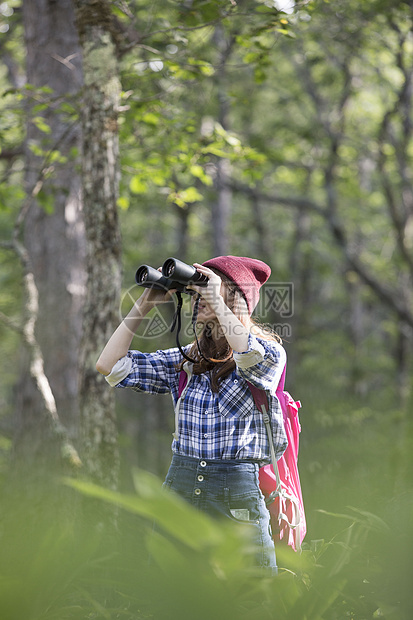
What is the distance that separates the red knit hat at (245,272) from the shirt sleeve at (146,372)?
17.7 inches

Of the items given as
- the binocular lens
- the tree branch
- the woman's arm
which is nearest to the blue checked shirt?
the woman's arm

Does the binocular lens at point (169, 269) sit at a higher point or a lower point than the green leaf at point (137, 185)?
higher

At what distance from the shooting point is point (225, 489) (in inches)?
82.3

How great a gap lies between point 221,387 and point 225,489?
39 centimetres

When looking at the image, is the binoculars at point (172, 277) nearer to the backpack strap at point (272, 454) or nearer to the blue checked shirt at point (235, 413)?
the blue checked shirt at point (235, 413)

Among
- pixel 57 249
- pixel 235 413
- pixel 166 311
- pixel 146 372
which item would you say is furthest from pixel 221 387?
pixel 166 311

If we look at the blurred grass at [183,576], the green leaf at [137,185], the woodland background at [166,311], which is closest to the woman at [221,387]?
the woodland background at [166,311]

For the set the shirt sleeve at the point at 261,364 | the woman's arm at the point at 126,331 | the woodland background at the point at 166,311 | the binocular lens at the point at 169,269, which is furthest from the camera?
the woman's arm at the point at 126,331

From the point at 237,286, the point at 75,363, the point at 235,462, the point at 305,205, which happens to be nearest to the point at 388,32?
the point at 305,205

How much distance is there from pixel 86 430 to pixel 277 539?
1353mm

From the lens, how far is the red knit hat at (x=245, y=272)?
7.29ft

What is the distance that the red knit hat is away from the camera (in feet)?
7.29

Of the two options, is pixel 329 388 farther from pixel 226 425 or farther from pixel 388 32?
pixel 226 425

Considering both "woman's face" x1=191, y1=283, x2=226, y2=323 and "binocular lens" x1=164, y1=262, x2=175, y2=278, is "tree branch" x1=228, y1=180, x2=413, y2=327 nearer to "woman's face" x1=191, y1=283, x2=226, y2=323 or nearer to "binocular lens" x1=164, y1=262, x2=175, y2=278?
"woman's face" x1=191, y1=283, x2=226, y2=323
